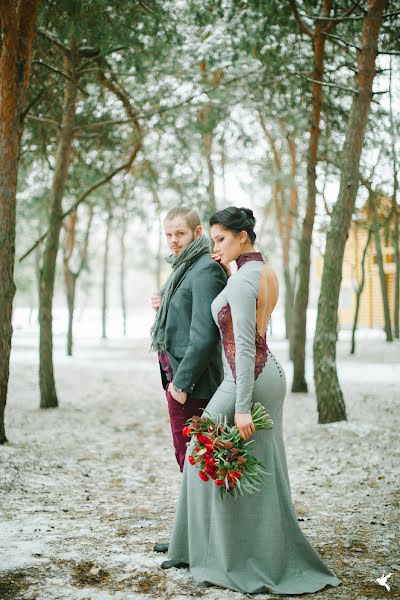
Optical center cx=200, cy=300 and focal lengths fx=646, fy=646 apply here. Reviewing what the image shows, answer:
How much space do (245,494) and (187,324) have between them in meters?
1.10

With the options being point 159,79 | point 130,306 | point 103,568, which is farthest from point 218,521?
point 130,306

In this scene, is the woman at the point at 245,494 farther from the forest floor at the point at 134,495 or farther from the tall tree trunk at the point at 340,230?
the tall tree trunk at the point at 340,230

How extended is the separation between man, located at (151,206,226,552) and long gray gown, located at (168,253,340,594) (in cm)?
21

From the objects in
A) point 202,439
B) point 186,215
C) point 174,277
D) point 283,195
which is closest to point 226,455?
point 202,439

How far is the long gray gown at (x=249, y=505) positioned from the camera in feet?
11.7

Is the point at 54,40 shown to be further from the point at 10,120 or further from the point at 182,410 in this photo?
the point at 182,410

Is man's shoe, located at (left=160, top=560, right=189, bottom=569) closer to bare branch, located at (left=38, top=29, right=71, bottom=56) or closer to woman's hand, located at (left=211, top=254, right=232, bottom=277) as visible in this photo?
woman's hand, located at (left=211, top=254, right=232, bottom=277)

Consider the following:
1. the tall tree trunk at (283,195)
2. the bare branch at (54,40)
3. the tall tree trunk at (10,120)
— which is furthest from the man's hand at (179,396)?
the tall tree trunk at (283,195)

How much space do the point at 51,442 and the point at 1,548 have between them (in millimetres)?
4348

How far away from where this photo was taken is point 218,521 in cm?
364

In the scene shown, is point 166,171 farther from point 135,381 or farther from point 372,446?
point 372,446

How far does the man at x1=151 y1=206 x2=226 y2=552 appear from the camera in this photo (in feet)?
12.9

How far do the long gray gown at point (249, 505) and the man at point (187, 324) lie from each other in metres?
0.21

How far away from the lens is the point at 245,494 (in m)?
3.67
